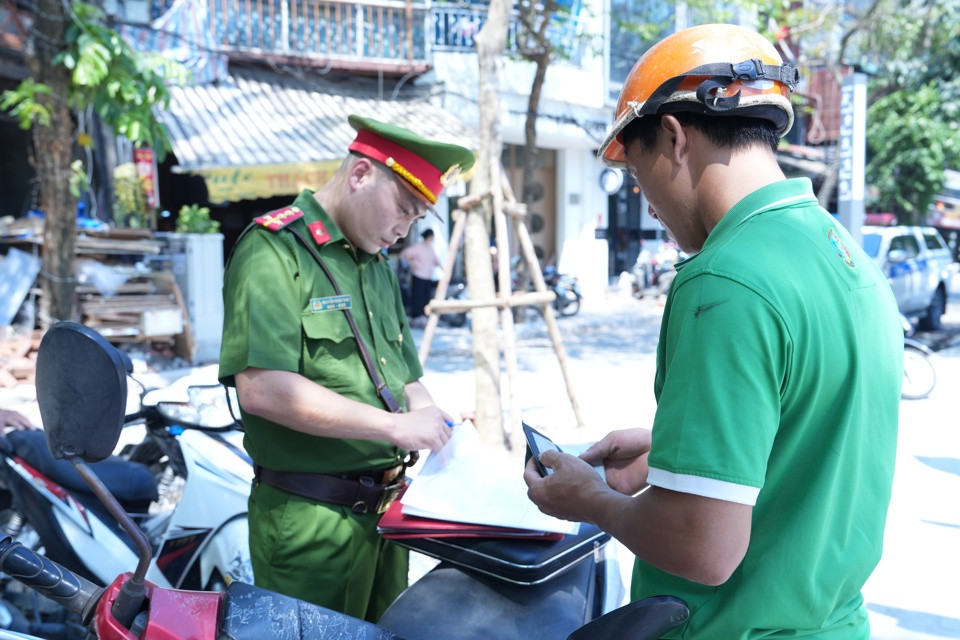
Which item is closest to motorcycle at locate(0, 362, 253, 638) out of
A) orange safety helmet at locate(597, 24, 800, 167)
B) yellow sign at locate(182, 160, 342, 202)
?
orange safety helmet at locate(597, 24, 800, 167)

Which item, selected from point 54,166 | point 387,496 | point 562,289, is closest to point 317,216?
point 387,496

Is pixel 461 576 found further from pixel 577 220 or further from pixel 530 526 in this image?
pixel 577 220

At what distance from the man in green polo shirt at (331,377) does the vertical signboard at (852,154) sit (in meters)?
6.91

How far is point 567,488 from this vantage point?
1256 mm

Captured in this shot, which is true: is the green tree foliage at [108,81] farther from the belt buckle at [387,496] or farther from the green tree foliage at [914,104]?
the green tree foliage at [914,104]

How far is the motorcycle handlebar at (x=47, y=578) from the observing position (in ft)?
3.74

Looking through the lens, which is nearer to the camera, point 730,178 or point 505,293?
point 730,178

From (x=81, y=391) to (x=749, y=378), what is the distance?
88cm

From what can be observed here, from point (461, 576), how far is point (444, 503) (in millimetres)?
154

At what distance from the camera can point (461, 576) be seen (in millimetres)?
1688

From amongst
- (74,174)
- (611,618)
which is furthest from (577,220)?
(611,618)

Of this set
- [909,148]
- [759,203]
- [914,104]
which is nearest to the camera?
[759,203]

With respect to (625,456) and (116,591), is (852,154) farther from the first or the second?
(116,591)

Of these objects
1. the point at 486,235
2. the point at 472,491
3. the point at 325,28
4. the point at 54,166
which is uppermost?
the point at 325,28
